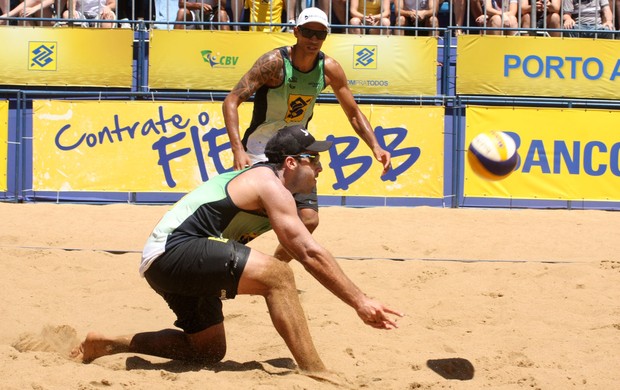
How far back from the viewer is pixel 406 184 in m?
10.6

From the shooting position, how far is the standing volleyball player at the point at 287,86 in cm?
610

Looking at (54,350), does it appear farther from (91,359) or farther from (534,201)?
(534,201)

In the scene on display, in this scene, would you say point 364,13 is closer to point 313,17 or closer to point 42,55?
point 42,55

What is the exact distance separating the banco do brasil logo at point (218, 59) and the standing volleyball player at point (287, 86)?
482cm

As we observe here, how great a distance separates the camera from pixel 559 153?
10633 millimetres

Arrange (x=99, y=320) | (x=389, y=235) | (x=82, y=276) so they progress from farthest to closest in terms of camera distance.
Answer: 1. (x=389, y=235)
2. (x=82, y=276)
3. (x=99, y=320)

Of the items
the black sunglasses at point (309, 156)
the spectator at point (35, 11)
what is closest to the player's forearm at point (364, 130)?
the black sunglasses at point (309, 156)

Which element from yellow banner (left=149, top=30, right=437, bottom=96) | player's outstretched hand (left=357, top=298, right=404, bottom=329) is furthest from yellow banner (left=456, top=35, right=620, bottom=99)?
player's outstretched hand (left=357, top=298, right=404, bottom=329)

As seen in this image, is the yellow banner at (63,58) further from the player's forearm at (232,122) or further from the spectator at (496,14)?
the player's forearm at (232,122)

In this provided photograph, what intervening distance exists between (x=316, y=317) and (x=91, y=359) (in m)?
1.57

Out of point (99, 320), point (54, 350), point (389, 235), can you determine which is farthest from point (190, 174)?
point (54, 350)

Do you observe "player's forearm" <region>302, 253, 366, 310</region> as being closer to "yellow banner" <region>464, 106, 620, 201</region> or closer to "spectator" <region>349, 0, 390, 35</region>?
"yellow banner" <region>464, 106, 620, 201</region>

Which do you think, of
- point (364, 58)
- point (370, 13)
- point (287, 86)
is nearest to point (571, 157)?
point (364, 58)

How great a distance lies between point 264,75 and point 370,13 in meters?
6.20
